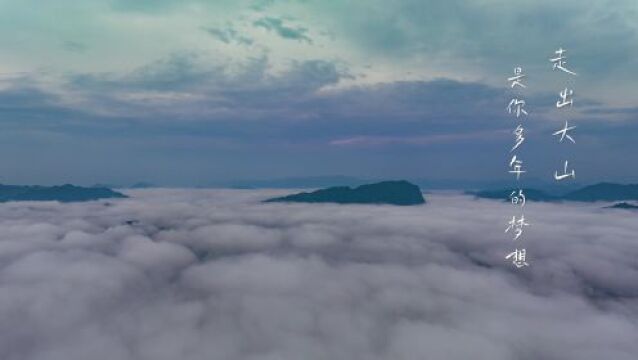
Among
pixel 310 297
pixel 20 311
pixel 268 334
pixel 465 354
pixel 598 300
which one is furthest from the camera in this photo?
pixel 598 300

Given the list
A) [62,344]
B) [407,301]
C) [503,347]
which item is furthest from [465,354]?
[62,344]

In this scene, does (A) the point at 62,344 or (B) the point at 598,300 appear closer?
(A) the point at 62,344

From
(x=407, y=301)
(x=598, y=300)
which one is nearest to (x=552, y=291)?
(x=598, y=300)

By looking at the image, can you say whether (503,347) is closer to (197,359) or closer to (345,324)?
(345,324)

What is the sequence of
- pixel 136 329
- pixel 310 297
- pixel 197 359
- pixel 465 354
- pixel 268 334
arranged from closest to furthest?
pixel 465 354
pixel 197 359
pixel 268 334
pixel 136 329
pixel 310 297

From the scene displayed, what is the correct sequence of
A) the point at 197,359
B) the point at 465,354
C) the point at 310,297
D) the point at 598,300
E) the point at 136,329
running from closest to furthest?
the point at 465,354, the point at 197,359, the point at 136,329, the point at 310,297, the point at 598,300

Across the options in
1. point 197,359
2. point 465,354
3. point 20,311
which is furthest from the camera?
point 20,311

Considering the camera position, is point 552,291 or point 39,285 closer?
point 39,285

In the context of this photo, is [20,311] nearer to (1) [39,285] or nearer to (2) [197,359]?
(1) [39,285]
